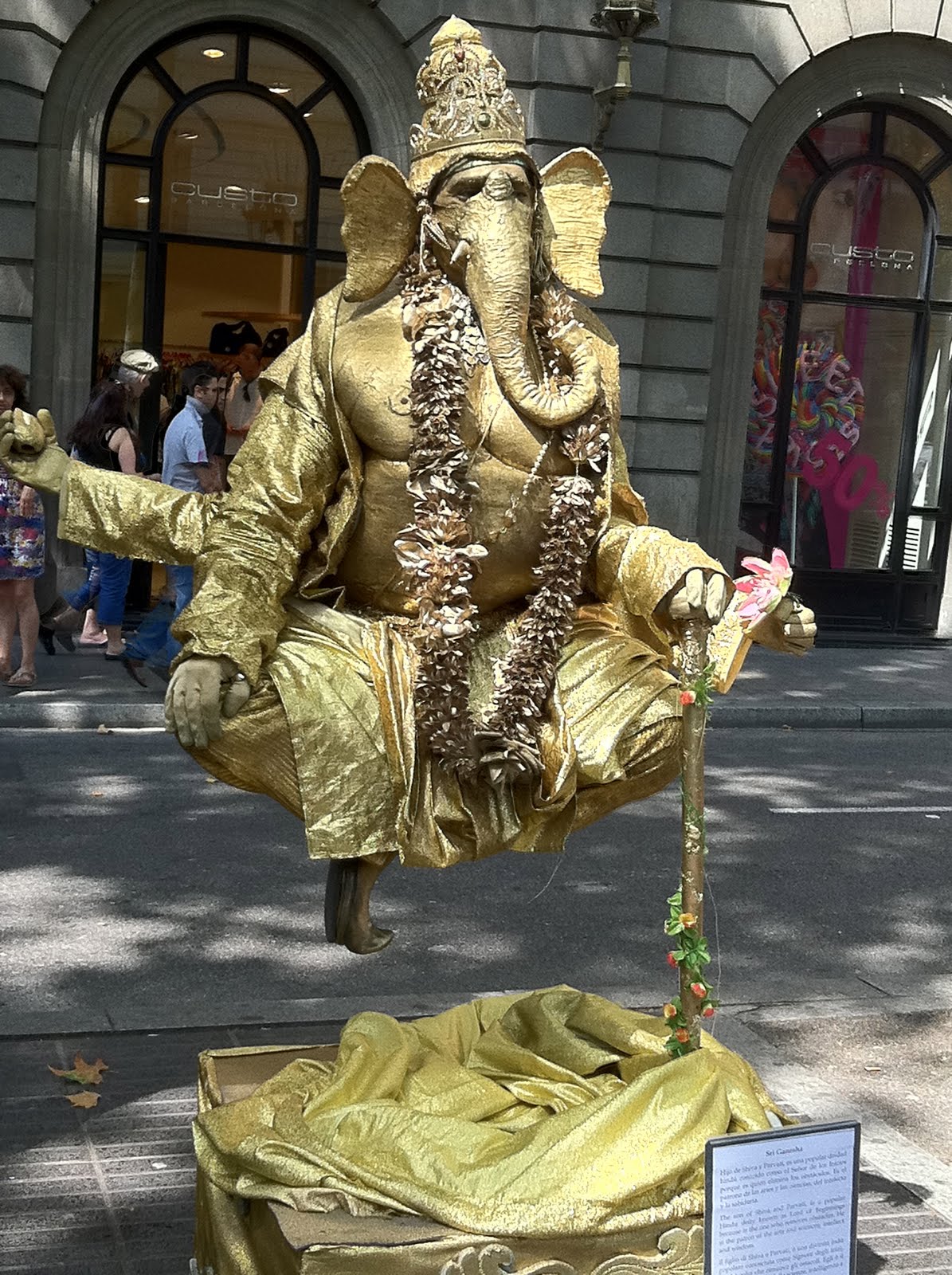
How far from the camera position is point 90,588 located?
10.9 m

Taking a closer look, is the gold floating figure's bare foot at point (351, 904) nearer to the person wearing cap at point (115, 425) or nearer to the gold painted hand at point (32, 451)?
the gold painted hand at point (32, 451)

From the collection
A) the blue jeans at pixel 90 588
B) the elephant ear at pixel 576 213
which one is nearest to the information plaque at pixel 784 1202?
the elephant ear at pixel 576 213

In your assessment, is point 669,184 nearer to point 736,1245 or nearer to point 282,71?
point 282,71

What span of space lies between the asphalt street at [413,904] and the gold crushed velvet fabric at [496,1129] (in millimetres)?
1646

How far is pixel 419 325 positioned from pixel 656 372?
9961 millimetres

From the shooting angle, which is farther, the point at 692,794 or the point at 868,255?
the point at 868,255

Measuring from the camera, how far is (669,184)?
13.1 meters

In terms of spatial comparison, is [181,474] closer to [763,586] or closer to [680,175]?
[680,175]

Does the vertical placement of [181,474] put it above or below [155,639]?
above

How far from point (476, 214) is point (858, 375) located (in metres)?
11.9

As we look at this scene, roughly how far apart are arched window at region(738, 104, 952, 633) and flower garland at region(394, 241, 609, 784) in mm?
11003

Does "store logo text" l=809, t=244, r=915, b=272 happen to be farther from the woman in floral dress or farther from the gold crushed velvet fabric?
the gold crushed velvet fabric

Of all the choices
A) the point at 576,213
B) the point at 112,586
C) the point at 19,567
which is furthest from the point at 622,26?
the point at 576,213

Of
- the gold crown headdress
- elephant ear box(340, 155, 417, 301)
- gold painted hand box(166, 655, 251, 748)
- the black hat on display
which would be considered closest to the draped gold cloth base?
gold painted hand box(166, 655, 251, 748)
